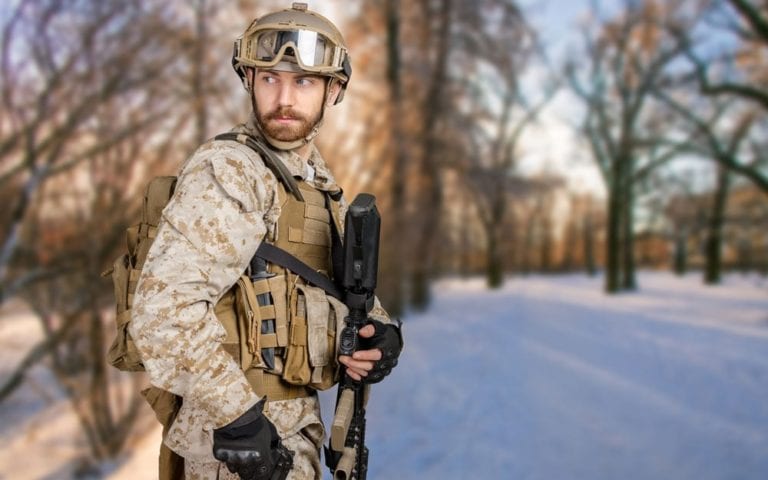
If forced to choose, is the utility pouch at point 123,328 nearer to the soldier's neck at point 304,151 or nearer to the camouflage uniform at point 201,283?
the camouflage uniform at point 201,283

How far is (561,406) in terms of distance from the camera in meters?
6.99

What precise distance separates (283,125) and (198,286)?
0.58 meters

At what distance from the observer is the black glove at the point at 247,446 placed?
1612mm

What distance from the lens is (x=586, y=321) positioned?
49.3 ft

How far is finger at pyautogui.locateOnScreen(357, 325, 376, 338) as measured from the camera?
1977 mm

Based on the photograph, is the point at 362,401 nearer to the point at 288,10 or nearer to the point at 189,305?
the point at 189,305

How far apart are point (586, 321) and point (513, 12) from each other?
779 centimetres

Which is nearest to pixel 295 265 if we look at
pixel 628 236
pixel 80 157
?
pixel 80 157

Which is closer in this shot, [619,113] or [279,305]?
[279,305]

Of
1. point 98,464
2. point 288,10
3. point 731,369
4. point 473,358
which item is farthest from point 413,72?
point 288,10

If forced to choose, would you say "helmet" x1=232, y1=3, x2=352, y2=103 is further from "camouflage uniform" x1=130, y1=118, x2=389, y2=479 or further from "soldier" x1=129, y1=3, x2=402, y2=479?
"camouflage uniform" x1=130, y1=118, x2=389, y2=479

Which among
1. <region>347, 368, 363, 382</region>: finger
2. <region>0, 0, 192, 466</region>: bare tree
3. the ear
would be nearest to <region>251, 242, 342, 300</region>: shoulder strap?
<region>347, 368, 363, 382</region>: finger

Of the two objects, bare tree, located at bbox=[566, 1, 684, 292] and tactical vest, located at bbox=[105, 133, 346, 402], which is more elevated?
bare tree, located at bbox=[566, 1, 684, 292]

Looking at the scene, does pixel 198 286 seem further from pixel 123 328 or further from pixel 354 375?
pixel 354 375
